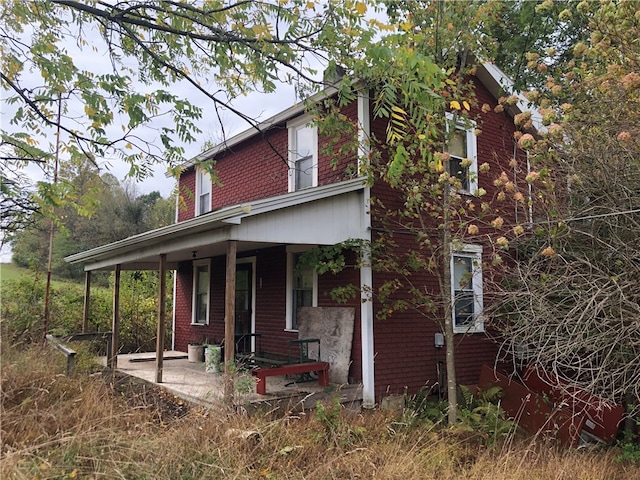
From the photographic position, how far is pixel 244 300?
12.0 meters

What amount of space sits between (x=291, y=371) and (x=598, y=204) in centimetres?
508

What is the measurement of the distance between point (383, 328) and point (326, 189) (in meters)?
2.67

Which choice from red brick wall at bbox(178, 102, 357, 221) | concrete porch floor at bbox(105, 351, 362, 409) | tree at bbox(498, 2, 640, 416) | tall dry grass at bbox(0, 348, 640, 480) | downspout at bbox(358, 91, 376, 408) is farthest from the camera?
red brick wall at bbox(178, 102, 357, 221)

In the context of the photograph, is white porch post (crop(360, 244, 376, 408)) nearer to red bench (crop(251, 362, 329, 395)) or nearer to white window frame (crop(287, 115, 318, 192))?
red bench (crop(251, 362, 329, 395))

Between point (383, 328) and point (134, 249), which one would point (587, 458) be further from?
point (134, 249)

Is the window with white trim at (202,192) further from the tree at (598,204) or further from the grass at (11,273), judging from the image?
the tree at (598,204)

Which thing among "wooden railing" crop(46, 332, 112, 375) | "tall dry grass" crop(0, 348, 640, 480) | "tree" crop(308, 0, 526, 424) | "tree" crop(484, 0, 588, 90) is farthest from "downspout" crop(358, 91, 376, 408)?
"tree" crop(484, 0, 588, 90)

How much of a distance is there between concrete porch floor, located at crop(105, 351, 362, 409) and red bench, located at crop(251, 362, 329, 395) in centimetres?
11

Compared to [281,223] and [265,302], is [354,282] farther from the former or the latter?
[265,302]

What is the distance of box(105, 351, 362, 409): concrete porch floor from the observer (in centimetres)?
695

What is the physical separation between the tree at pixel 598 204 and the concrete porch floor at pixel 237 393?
2.99 meters

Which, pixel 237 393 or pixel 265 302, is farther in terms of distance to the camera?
pixel 265 302

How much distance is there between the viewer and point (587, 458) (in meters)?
7.00

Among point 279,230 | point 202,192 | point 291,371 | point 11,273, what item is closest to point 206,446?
point 291,371
